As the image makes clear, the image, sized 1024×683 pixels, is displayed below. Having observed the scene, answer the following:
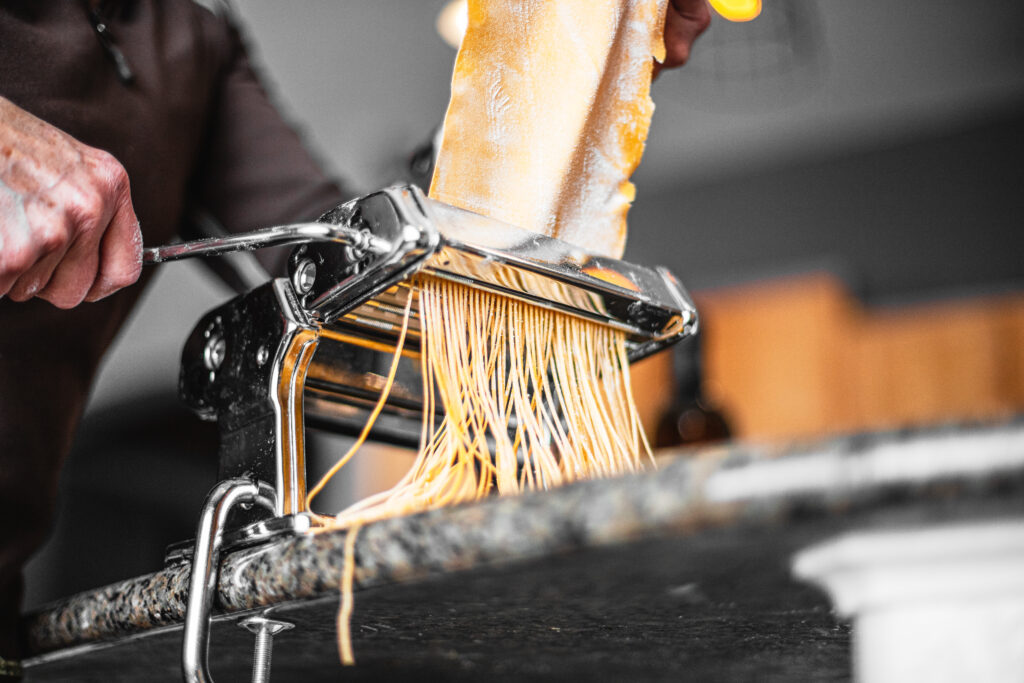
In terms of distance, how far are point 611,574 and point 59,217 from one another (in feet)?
1.15

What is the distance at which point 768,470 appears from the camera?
1.03 feet

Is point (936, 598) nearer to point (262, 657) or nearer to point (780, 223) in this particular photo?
point (262, 657)

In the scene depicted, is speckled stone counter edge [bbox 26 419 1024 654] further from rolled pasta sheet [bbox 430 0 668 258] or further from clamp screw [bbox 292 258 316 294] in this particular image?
rolled pasta sheet [bbox 430 0 668 258]

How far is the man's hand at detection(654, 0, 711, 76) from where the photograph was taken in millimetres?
715

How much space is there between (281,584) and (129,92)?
0.49 metres

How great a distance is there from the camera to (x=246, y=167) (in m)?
0.94

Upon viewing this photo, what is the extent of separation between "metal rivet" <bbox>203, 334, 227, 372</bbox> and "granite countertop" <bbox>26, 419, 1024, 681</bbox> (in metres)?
0.15

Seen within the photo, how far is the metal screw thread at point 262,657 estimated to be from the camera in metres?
0.48

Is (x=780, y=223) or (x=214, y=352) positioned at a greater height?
(x=780, y=223)

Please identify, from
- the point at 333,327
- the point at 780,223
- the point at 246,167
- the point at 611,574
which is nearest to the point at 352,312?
the point at 333,327

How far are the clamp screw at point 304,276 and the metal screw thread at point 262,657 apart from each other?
0.19 m

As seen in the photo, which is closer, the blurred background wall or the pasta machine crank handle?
the pasta machine crank handle

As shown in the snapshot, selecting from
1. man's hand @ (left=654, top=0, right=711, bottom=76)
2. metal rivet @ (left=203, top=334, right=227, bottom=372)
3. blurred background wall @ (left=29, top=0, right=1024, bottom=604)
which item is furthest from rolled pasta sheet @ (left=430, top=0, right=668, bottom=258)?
blurred background wall @ (left=29, top=0, right=1024, bottom=604)

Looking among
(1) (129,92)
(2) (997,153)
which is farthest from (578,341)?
(2) (997,153)
